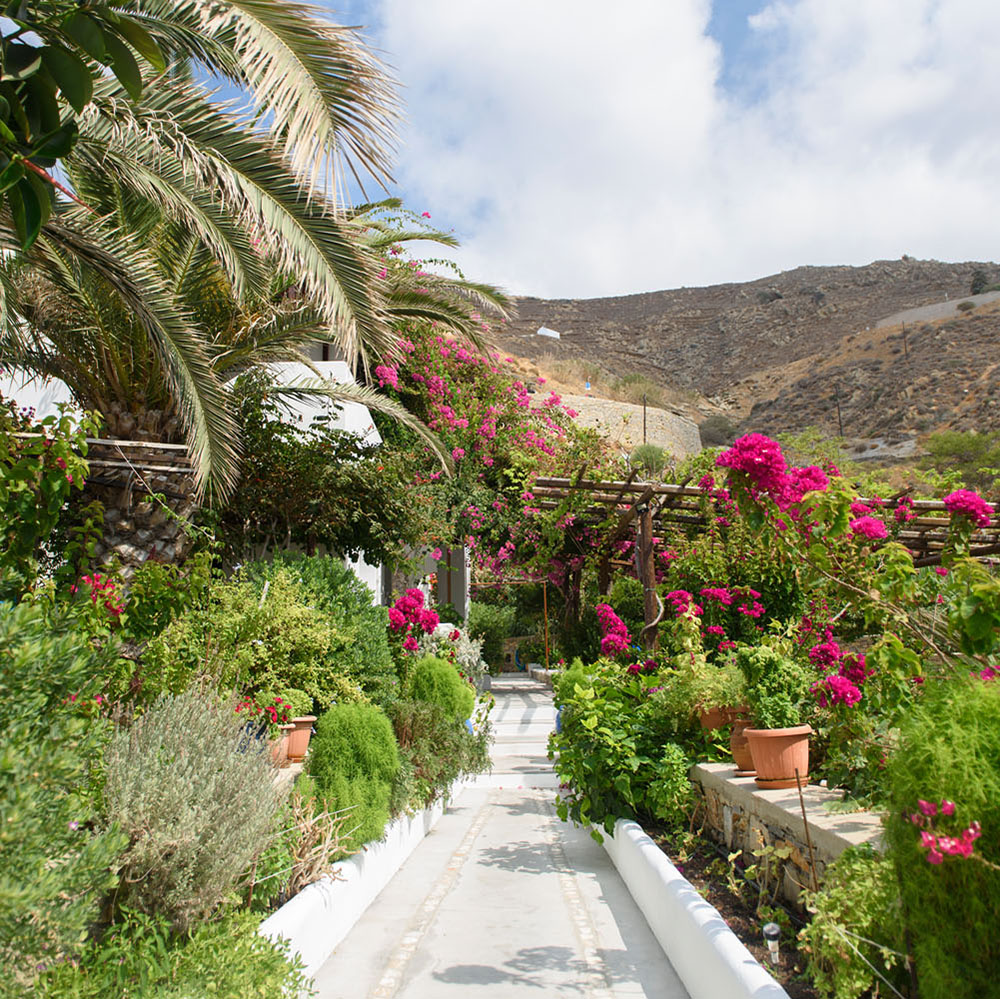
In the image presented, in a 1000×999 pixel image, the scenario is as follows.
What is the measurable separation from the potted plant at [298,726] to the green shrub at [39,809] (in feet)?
12.5

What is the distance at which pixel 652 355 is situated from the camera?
60062 millimetres

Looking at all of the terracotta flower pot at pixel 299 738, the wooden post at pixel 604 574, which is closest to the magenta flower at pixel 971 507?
the terracotta flower pot at pixel 299 738

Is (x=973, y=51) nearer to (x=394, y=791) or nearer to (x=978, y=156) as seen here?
(x=394, y=791)

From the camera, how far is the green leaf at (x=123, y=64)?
159 cm

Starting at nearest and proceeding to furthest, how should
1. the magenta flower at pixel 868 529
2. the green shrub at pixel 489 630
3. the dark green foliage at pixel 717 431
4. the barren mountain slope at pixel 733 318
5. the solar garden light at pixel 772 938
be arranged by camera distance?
the solar garden light at pixel 772 938
the magenta flower at pixel 868 529
the green shrub at pixel 489 630
the dark green foliage at pixel 717 431
the barren mountain slope at pixel 733 318

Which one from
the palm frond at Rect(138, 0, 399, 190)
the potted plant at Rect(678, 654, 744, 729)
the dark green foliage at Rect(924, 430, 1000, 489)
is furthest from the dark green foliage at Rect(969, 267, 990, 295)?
the palm frond at Rect(138, 0, 399, 190)

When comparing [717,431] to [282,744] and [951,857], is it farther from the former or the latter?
[951,857]

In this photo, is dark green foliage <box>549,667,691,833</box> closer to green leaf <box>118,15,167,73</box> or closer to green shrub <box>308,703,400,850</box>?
green shrub <box>308,703,400,850</box>

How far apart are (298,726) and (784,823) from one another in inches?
148

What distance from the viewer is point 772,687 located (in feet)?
15.5

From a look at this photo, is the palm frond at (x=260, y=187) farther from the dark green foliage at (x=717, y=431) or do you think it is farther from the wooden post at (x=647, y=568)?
the dark green foliage at (x=717, y=431)

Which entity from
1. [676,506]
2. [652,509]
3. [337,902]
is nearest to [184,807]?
[337,902]

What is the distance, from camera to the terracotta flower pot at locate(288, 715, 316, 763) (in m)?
6.16

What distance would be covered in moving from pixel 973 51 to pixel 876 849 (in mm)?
9693
